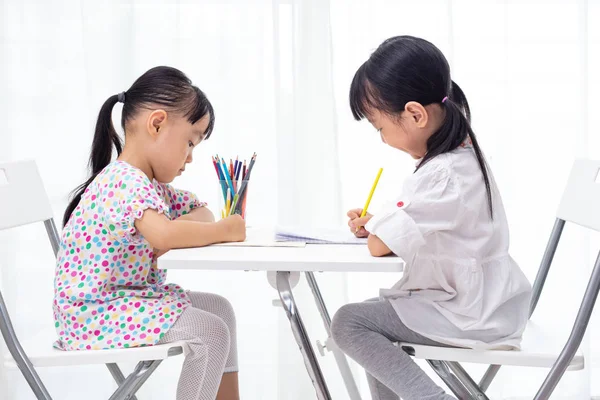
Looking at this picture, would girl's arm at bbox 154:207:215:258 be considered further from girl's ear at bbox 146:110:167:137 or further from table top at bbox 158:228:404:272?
table top at bbox 158:228:404:272

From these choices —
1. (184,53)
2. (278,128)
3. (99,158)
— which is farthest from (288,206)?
(99,158)

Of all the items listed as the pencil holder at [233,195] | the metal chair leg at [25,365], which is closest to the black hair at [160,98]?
the pencil holder at [233,195]

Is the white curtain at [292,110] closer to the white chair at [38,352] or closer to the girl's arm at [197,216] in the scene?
the girl's arm at [197,216]

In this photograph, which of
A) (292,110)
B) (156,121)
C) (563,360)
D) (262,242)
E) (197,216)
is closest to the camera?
(563,360)

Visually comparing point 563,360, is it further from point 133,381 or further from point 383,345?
point 133,381

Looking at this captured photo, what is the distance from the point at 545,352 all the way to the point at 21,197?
3.23 ft

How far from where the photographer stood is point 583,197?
1364mm

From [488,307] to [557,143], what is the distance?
41.7 inches

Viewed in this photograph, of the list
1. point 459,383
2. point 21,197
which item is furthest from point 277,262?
point 21,197

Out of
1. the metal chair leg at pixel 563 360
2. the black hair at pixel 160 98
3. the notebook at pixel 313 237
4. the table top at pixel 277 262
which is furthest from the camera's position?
the black hair at pixel 160 98

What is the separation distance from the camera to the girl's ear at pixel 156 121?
52.2 inches

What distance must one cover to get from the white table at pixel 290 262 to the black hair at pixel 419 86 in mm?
245

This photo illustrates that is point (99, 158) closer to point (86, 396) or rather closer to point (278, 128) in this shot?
point (278, 128)

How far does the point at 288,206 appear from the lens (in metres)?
2.08
